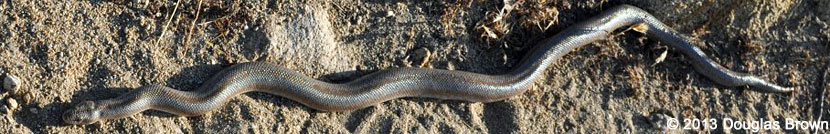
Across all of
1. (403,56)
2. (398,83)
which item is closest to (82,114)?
(398,83)

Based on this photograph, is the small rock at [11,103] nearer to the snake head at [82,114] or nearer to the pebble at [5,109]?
the pebble at [5,109]

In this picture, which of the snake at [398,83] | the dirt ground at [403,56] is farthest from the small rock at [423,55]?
the snake at [398,83]

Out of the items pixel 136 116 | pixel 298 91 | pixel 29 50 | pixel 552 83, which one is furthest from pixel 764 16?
pixel 29 50

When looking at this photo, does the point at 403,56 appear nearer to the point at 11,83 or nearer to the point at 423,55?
the point at 423,55

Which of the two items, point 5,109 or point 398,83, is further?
point 398,83

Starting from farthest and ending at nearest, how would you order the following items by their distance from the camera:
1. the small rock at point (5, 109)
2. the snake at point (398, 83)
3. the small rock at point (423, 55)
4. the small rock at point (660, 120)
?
1. the small rock at point (660, 120)
2. the small rock at point (423, 55)
3. the snake at point (398, 83)
4. the small rock at point (5, 109)

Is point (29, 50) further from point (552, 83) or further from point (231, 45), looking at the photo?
point (552, 83)
